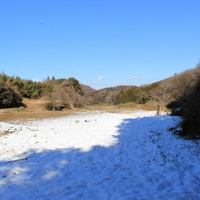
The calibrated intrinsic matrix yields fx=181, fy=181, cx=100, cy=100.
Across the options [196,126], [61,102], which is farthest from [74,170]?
[61,102]

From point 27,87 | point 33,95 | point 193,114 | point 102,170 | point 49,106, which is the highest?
point 27,87

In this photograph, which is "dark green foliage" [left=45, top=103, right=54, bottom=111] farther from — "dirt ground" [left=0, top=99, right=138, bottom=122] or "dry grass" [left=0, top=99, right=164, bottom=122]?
"dirt ground" [left=0, top=99, right=138, bottom=122]

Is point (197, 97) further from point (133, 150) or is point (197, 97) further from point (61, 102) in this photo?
point (61, 102)

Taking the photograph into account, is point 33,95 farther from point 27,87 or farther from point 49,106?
point 49,106

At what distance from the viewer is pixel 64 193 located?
411 cm

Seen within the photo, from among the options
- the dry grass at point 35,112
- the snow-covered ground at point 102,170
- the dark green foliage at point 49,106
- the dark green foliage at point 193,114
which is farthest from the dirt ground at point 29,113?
the dark green foliage at point 193,114

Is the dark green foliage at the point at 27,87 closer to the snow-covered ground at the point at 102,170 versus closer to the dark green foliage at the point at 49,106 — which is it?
Result: the dark green foliage at the point at 49,106

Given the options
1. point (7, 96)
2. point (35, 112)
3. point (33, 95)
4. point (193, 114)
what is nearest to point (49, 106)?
point (35, 112)

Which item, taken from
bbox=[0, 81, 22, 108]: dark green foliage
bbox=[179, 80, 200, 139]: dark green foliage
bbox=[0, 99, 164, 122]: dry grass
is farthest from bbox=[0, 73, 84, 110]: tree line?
bbox=[179, 80, 200, 139]: dark green foliage

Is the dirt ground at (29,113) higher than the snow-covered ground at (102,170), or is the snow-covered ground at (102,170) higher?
the dirt ground at (29,113)

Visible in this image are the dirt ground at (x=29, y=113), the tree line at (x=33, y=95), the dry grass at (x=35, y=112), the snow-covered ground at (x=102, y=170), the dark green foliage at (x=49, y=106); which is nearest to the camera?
the snow-covered ground at (x=102, y=170)

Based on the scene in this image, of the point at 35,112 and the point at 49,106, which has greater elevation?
the point at 49,106

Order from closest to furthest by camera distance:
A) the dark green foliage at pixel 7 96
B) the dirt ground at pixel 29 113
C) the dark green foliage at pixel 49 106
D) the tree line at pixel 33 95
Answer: the dirt ground at pixel 29 113 → the dark green foliage at pixel 7 96 → the tree line at pixel 33 95 → the dark green foliage at pixel 49 106

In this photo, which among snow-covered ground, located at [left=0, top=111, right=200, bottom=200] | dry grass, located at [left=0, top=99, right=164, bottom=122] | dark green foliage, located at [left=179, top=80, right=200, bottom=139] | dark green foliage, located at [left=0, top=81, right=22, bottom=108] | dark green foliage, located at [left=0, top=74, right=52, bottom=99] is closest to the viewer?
snow-covered ground, located at [left=0, top=111, right=200, bottom=200]
